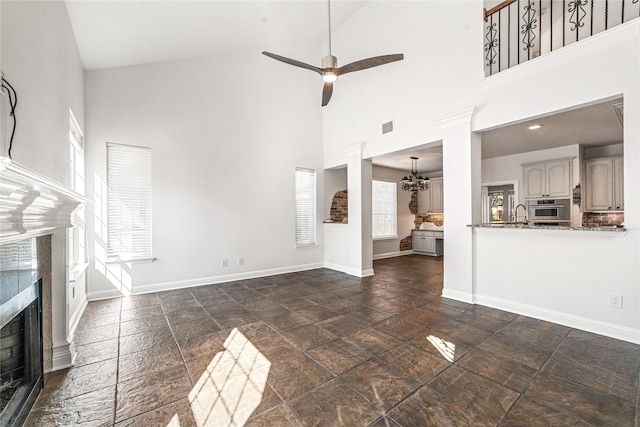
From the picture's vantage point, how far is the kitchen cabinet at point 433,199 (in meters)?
8.21

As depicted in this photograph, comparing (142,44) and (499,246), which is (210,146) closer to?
(142,44)

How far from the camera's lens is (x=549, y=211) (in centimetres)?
Result: 576

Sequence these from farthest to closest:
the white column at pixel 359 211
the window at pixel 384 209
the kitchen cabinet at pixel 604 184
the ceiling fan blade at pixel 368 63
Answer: the window at pixel 384 209, the white column at pixel 359 211, the kitchen cabinet at pixel 604 184, the ceiling fan blade at pixel 368 63

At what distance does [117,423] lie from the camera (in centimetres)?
171

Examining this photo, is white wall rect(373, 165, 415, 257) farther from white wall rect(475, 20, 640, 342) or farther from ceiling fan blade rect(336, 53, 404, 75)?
ceiling fan blade rect(336, 53, 404, 75)

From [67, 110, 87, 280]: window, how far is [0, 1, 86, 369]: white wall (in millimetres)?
520

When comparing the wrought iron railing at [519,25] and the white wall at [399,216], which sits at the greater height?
the wrought iron railing at [519,25]

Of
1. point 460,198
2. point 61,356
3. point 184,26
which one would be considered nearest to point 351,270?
point 460,198

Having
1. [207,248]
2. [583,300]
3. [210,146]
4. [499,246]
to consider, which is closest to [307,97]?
[210,146]

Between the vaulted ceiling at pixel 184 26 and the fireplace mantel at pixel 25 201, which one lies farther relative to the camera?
the vaulted ceiling at pixel 184 26

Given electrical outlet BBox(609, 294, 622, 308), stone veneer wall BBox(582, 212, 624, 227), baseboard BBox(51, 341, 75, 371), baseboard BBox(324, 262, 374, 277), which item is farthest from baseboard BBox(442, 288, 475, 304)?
baseboard BBox(51, 341, 75, 371)

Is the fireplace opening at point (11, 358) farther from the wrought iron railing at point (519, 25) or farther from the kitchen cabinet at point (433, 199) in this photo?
the kitchen cabinet at point (433, 199)

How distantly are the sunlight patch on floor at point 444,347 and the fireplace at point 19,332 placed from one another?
292 cm

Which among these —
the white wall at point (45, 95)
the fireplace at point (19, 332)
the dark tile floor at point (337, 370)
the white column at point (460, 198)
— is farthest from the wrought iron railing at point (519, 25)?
the fireplace at point (19, 332)
